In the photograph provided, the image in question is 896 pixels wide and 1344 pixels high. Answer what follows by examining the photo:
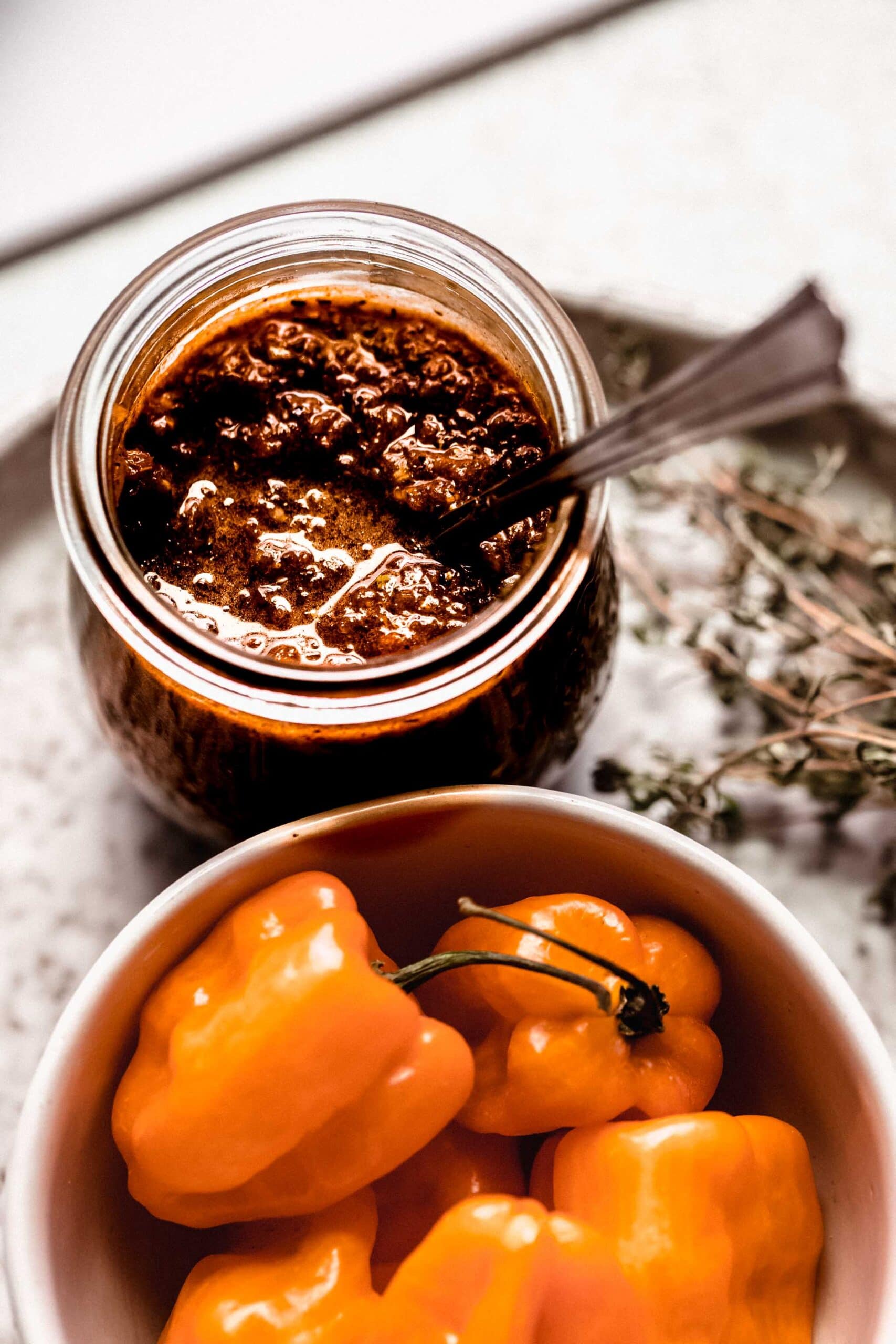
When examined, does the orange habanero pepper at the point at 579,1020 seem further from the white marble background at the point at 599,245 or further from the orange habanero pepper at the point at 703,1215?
the white marble background at the point at 599,245

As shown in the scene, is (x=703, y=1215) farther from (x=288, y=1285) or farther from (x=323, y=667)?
(x=323, y=667)

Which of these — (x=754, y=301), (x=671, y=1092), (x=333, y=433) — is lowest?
(x=671, y=1092)

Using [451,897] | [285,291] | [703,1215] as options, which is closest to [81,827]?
[451,897]

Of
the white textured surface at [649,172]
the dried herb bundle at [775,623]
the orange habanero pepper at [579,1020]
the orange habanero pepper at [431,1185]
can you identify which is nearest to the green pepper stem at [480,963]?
the orange habanero pepper at [579,1020]

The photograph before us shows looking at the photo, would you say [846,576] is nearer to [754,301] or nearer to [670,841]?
[754,301]

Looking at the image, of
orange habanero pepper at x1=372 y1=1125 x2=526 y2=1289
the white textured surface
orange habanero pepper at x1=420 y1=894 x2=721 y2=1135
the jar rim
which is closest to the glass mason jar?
the jar rim

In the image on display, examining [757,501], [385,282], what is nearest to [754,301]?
[757,501]
